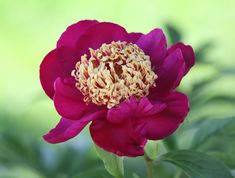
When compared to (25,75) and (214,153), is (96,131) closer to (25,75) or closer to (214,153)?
(214,153)

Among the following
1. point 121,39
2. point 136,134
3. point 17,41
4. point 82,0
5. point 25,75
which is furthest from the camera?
point 82,0

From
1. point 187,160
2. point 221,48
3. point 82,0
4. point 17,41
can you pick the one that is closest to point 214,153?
point 187,160

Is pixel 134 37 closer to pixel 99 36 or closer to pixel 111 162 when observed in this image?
pixel 99 36

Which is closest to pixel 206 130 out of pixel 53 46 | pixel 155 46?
pixel 155 46

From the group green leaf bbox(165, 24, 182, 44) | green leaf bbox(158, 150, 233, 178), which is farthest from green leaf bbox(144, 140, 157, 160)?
green leaf bbox(165, 24, 182, 44)

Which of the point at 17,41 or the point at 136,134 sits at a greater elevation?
the point at 136,134

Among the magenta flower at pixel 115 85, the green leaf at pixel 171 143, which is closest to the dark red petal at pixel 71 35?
the magenta flower at pixel 115 85

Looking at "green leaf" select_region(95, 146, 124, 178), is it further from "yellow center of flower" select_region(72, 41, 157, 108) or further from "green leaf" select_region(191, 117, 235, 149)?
"green leaf" select_region(191, 117, 235, 149)
